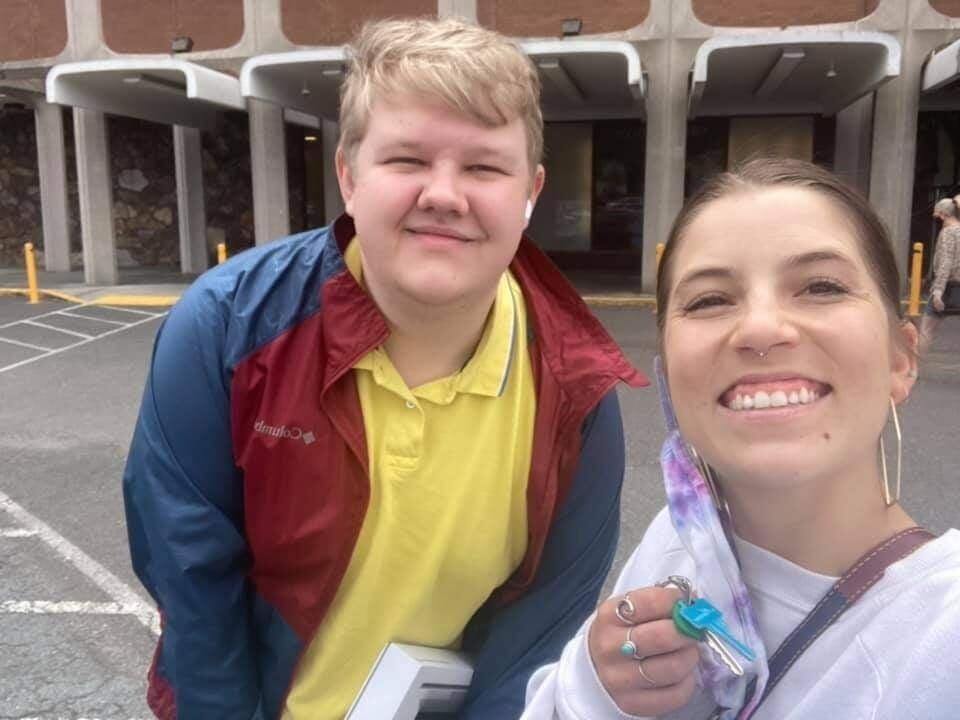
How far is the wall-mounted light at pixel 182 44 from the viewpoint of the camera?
17.2 meters

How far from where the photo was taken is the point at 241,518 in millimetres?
1958

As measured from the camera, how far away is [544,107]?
19047 millimetres

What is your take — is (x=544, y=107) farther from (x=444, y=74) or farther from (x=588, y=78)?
(x=444, y=74)

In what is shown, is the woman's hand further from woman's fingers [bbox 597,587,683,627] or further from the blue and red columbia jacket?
the blue and red columbia jacket

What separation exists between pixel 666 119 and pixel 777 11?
2400 mm

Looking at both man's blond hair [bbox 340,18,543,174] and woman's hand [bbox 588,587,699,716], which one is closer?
woman's hand [bbox 588,587,699,716]

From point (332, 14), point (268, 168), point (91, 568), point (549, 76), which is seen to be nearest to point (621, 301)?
point (549, 76)

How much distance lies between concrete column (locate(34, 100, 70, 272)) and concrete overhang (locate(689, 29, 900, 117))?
45.4 feet

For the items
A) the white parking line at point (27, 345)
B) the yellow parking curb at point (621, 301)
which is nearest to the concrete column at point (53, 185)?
the white parking line at point (27, 345)

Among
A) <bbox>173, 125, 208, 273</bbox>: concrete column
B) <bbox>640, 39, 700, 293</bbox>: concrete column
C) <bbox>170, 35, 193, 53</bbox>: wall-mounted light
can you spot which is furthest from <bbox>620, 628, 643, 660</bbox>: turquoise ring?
<bbox>173, 125, 208, 273</bbox>: concrete column

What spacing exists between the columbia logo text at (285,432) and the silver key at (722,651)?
3.06 feet

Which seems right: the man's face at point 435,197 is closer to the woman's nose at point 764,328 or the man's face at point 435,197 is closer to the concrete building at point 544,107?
the woman's nose at point 764,328

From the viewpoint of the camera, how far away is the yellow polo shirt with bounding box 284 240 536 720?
1924mm

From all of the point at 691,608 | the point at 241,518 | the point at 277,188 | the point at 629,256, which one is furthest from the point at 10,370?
the point at 629,256
